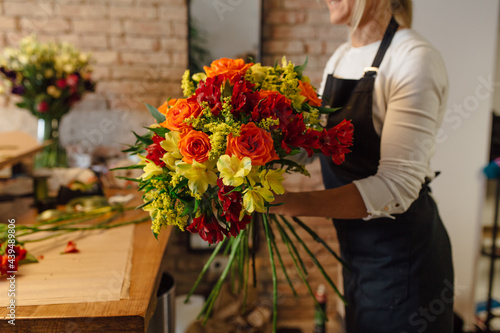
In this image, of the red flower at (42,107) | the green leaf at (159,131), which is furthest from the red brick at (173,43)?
the green leaf at (159,131)

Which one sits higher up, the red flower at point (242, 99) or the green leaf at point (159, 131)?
the red flower at point (242, 99)

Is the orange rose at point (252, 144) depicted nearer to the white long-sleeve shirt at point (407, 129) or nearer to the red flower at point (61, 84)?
the white long-sleeve shirt at point (407, 129)

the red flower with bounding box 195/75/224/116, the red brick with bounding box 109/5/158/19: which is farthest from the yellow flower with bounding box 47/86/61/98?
the red flower with bounding box 195/75/224/116

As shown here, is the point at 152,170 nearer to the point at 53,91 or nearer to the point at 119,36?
the point at 53,91

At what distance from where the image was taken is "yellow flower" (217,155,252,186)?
0.79 meters

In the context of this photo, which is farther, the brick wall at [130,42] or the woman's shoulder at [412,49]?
the brick wall at [130,42]

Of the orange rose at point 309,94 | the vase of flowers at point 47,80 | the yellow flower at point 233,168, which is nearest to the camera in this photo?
the yellow flower at point 233,168

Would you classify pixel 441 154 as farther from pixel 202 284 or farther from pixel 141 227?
pixel 141 227

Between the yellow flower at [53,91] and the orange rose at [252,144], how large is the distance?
1.56m

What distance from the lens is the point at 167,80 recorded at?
93.9 inches

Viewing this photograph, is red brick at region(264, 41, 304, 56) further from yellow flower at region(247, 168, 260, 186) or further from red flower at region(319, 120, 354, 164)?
yellow flower at region(247, 168, 260, 186)

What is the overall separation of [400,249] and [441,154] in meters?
1.39

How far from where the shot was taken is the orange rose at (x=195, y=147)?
0.82 metres

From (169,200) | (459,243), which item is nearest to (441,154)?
(459,243)
